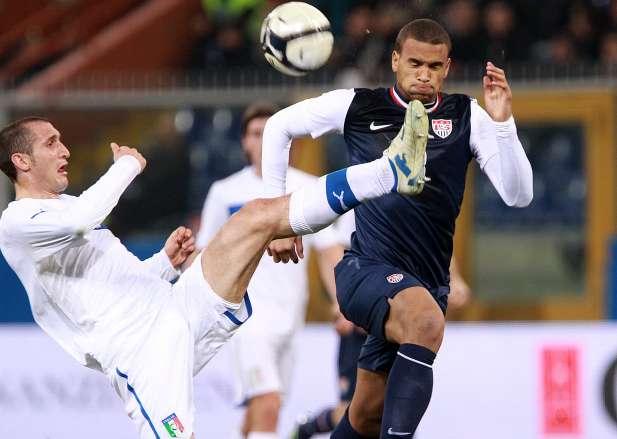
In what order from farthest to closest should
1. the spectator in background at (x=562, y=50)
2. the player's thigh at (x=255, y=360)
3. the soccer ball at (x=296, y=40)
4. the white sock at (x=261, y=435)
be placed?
the spectator in background at (x=562, y=50) < the player's thigh at (x=255, y=360) < the white sock at (x=261, y=435) < the soccer ball at (x=296, y=40)

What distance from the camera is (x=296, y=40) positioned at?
18.8 feet

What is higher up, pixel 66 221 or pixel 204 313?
pixel 66 221

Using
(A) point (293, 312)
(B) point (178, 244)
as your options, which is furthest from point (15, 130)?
(A) point (293, 312)

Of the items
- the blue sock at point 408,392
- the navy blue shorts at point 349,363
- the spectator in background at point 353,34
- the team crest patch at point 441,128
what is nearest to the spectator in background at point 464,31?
the spectator in background at point 353,34

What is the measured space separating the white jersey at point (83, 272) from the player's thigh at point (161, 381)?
0.08 m

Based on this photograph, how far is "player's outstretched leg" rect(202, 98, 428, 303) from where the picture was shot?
496 centimetres

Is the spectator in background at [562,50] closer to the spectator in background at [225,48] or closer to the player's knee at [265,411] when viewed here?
the spectator in background at [225,48]

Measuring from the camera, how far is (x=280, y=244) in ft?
17.8

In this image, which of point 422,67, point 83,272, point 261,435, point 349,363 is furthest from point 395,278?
point 349,363

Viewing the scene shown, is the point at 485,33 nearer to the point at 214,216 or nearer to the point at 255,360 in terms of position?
the point at 214,216

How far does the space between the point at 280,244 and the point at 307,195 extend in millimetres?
338

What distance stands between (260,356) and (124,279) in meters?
2.02

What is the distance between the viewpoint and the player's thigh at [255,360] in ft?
24.2

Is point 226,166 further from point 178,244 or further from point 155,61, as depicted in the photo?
point 178,244
